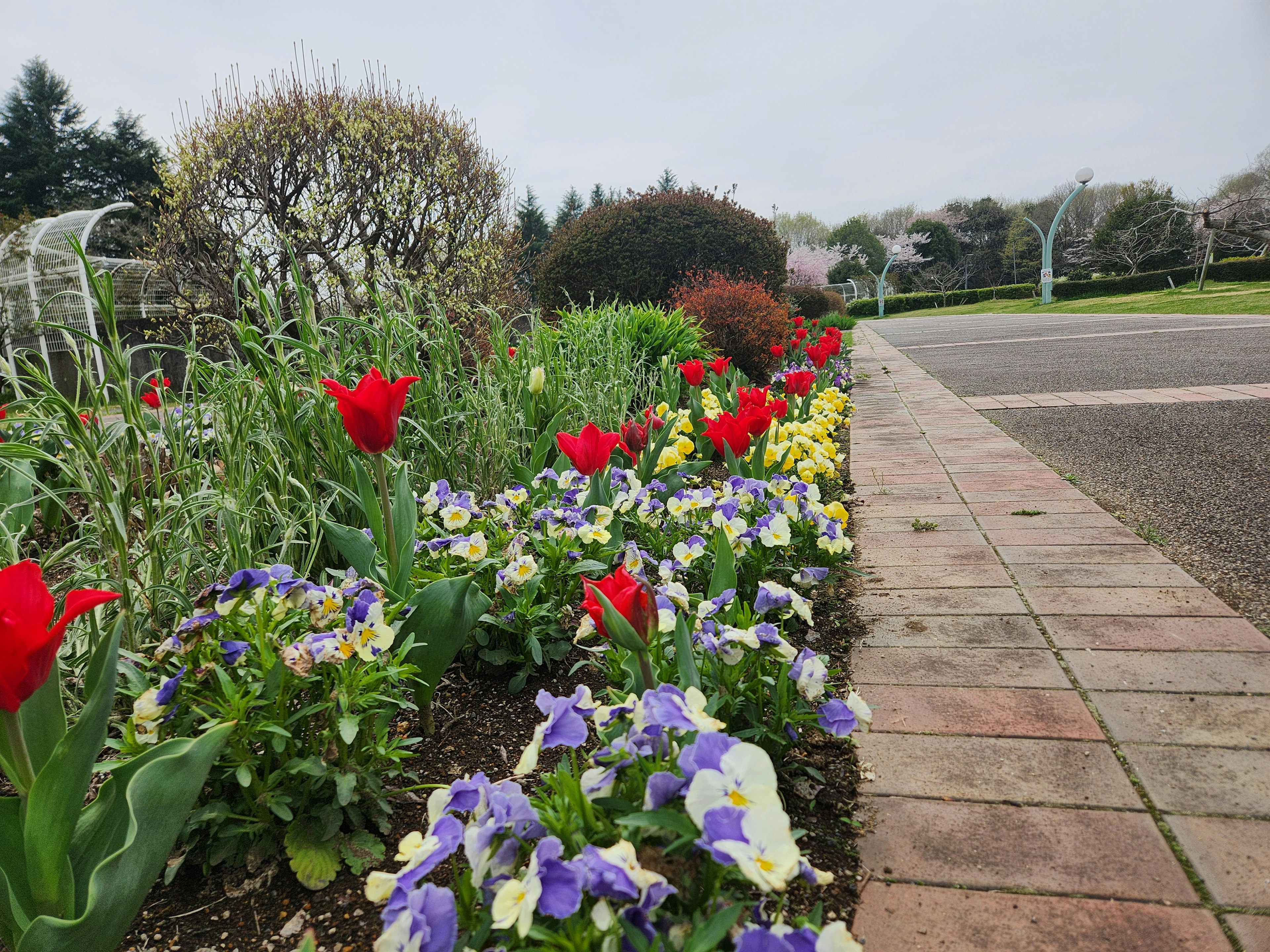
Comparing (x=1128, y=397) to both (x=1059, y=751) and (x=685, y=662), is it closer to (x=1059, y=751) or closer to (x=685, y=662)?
(x=1059, y=751)

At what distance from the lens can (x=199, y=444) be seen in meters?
1.99

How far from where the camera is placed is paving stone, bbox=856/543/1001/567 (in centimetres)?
237

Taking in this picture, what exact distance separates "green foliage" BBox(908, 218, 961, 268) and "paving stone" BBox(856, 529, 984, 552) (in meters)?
47.3

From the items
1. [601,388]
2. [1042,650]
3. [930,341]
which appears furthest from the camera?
[930,341]

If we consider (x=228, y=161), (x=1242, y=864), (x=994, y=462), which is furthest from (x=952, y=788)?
(x=228, y=161)

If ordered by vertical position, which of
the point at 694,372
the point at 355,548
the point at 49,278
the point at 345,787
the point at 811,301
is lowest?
the point at 345,787

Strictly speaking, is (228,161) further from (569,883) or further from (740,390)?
(569,883)

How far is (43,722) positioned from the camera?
102 centimetres

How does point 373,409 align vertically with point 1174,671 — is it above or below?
above

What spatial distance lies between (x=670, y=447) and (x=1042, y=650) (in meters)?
1.52

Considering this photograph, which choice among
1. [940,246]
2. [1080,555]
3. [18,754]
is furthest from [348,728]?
[940,246]

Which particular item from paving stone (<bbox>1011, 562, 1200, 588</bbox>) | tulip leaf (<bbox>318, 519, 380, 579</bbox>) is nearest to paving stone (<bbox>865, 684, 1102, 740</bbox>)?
paving stone (<bbox>1011, 562, 1200, 588</bbox>)

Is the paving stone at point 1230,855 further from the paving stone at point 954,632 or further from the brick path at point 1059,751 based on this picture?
the paving stone at point 954,632

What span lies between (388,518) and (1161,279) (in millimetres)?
32133
